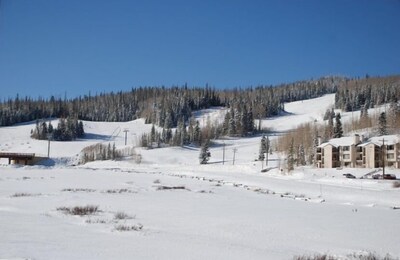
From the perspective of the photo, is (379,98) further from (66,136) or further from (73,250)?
(73,250)

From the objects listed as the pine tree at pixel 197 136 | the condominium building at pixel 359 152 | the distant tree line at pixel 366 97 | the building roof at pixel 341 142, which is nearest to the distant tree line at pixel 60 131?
the pine tree at pixel 197 136

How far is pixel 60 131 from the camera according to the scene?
538 feet

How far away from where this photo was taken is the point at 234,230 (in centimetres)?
1581

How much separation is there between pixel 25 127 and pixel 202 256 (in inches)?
7366

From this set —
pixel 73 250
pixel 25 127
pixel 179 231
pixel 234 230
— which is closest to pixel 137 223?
pixel 179 231

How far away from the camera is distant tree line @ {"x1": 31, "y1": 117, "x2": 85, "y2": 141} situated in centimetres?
16064

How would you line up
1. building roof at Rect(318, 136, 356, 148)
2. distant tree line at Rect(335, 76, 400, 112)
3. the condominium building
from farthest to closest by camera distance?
distant tree line at Rect(335, 76, 400, 112) → building roof at Rect(318, 136, 356, 148) → the condominium building

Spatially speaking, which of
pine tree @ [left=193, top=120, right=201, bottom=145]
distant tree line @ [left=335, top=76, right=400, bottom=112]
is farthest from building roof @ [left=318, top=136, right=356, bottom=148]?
distant tree line @ [left=335, top=76, right=400, bottom=112]

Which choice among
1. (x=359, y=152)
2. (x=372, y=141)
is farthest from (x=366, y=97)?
(x=372, y=141)

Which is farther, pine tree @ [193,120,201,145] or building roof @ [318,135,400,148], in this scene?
→ pine tree @ [193,120,201,145]

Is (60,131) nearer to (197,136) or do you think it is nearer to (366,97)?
(197,136)

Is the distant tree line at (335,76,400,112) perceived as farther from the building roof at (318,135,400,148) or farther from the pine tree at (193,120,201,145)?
the building roof at (318,135,400,148)

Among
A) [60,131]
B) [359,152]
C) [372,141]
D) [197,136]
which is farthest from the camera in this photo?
[60,131]

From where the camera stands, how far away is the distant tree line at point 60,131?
527 feet
